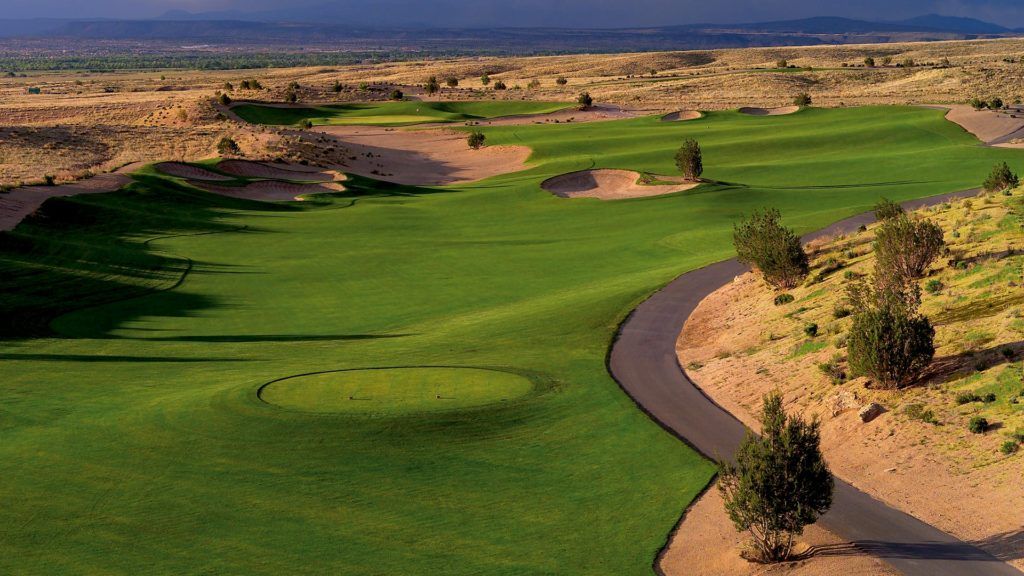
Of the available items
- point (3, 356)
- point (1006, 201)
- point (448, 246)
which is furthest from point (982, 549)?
point (448, 246)

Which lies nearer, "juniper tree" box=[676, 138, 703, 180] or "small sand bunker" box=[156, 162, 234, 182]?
"juniper tree" box=[676, 138, 703, 180]

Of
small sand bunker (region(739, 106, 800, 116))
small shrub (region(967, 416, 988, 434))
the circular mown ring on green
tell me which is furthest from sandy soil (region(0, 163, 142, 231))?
small sand bunker (region(739, 106, 800, 116))

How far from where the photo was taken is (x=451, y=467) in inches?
873

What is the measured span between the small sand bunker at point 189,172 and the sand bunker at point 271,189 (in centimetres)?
222

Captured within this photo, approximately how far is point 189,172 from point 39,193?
56.4 feet

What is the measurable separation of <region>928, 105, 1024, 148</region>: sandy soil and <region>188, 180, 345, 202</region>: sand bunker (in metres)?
53.2

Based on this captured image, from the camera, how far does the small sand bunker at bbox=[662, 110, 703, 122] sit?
108562mm

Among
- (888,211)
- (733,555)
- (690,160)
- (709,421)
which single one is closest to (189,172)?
(690,160)

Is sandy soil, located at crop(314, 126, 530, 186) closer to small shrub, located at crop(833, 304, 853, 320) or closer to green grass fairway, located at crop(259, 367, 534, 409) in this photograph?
green grass fairway, located at crop(259, 367, 534, 409)

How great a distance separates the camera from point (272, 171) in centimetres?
8138

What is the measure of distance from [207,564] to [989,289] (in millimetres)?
22930

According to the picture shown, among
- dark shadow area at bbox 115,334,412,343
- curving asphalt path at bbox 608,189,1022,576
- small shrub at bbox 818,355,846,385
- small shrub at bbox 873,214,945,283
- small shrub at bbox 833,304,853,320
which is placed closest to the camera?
curving asphalt path at bbox 608,189,1022,576

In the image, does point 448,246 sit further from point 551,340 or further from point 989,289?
point 989,289

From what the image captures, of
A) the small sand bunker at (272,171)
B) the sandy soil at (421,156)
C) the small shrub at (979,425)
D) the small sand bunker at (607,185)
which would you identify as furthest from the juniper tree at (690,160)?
the small shrub at (979,425)
